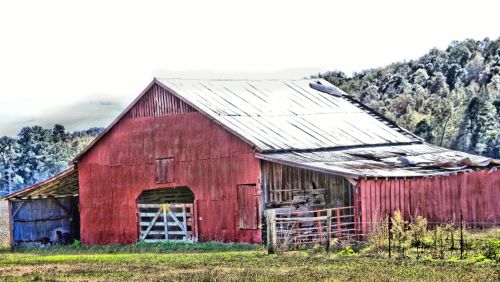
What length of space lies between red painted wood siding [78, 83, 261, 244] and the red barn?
0.16ft

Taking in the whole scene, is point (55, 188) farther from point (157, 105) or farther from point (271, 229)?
point (271, 229)

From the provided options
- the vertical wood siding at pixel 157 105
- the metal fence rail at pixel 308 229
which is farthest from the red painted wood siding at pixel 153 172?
the metal fence rail at pixel 308 229

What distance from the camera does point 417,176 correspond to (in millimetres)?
37031

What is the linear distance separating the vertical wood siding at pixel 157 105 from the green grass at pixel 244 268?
8799 millimetres

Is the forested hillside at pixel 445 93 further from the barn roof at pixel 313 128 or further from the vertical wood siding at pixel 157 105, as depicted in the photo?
the vertical wood siding at pixel 157 105

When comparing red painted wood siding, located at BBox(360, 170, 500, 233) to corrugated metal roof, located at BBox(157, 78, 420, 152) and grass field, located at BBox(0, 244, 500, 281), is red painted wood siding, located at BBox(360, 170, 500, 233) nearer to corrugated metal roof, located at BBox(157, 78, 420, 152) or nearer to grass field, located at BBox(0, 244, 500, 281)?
corrugated metal roof, located at BBox(157, 78, 420, 152)

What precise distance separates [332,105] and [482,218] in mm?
10603

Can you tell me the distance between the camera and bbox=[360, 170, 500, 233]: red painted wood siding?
35.4 metres

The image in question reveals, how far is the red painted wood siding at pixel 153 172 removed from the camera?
37750 millimetres

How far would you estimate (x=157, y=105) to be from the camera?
1591 inches

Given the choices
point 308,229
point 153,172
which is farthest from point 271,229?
point 153,172

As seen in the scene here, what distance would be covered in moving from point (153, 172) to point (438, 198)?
36.7ft

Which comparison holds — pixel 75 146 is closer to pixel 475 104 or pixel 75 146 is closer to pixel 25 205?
pixel 475 104

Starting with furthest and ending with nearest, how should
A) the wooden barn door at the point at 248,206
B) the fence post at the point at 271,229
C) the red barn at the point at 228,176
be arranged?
the red barn at the point at 228,176 < the wooden barn door at the point at 248,206 < the fence post at the point at 271,229
